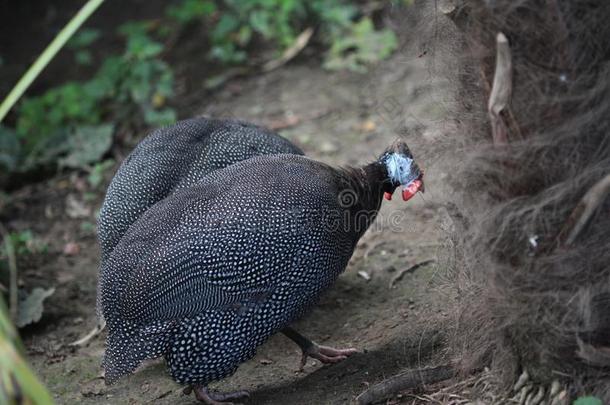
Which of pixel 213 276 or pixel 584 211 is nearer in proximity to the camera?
pixel 584 211

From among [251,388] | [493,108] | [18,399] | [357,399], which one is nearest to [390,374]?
[357,399]

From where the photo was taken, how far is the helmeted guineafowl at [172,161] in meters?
4.07

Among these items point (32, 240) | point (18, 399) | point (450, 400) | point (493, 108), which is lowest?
point (32, 240)

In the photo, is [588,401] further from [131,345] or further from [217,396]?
[131,345]

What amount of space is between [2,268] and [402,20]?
285cm

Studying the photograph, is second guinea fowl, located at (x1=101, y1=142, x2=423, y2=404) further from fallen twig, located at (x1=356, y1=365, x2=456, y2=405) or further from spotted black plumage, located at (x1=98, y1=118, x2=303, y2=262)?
fallen twig, located at (x1=356, y1=365, x2=456, y2=405)

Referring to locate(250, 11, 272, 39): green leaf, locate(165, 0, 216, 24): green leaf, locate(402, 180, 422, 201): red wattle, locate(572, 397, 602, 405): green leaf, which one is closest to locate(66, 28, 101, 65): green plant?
locate(165, 0, 216, 24): green leaf

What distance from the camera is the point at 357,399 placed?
11.0 ft

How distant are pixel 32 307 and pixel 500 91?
306cm

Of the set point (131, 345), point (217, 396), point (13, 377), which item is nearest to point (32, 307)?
point (131, 345)

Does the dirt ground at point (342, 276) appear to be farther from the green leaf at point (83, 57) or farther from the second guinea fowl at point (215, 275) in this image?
the green leaf at point (83, 57)

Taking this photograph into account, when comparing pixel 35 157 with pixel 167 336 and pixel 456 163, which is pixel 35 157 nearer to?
pixel 167 336

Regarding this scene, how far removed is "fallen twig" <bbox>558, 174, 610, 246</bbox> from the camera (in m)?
2.60

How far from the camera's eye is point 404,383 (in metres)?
3.33
